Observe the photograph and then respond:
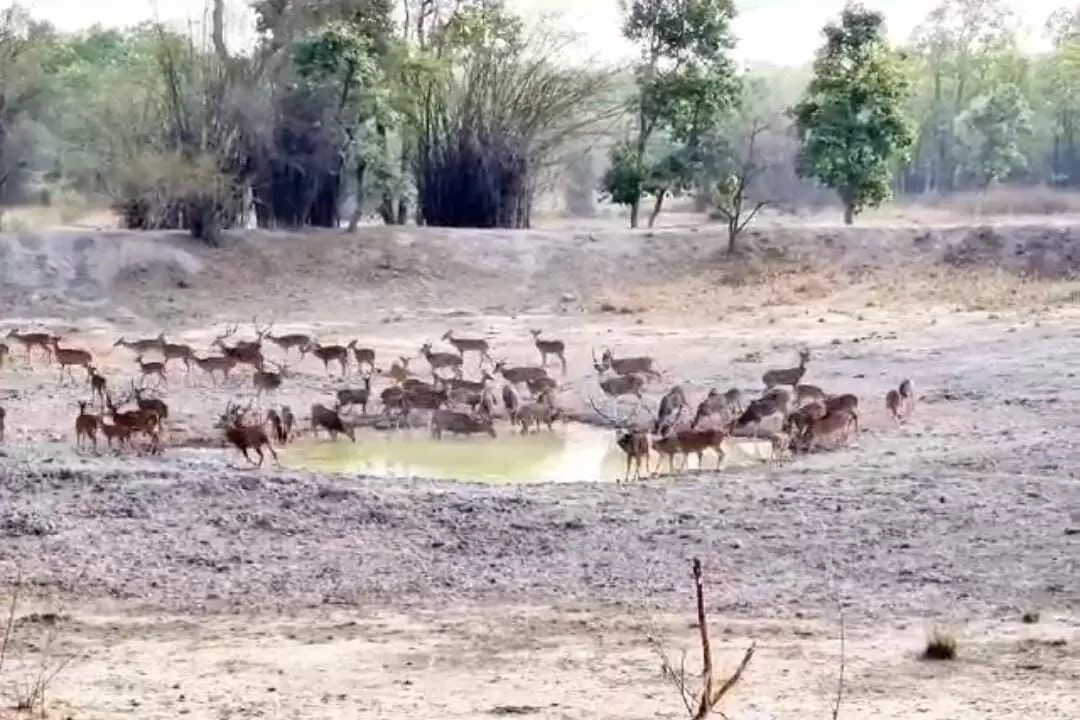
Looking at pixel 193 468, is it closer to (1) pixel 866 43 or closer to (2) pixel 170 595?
(2) pixel 170 595

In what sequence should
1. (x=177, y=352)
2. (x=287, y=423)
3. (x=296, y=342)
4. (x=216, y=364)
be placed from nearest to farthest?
(x=287, y=423) < (x=216, y=364) < (x=177, y=352) < (x=296, y=342)

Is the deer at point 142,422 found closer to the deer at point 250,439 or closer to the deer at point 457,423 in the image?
the deer at point 250,439

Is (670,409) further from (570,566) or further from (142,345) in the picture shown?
(142,345)

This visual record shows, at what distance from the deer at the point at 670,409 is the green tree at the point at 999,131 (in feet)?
133

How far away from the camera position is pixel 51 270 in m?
33.7

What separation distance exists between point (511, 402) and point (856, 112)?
75.4 feet

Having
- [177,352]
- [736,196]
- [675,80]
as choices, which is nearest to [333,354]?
[177,352]

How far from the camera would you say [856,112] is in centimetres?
4197

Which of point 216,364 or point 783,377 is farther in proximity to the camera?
point 216,364

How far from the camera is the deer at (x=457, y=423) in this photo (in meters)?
20.1

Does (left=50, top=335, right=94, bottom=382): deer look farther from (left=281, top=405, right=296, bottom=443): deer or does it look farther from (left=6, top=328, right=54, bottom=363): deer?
(left=281, top=405, right=296, bottom=443): deer

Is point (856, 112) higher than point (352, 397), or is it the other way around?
point (856, 112)

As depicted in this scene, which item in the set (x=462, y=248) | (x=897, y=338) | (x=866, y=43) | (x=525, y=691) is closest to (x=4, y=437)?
(x=525, y=691)

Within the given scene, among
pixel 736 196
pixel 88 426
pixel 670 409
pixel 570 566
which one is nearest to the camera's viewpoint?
pixel 570 566
